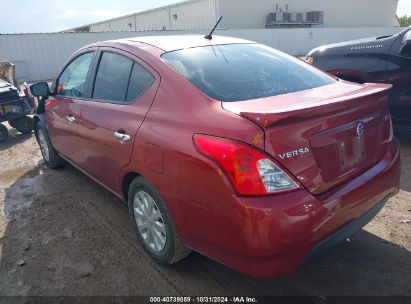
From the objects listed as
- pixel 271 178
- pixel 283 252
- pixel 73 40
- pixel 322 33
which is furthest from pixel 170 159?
pixel 322 33

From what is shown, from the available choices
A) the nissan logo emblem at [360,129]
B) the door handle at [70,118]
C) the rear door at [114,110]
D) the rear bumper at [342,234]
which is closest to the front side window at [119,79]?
the rear door at [114,110]

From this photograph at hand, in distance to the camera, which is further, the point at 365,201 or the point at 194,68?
the point at 194,68

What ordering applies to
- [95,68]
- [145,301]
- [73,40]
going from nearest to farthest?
[145,301], [95,68], [73,40]

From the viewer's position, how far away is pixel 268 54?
123 inches

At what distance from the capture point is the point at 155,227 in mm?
2707

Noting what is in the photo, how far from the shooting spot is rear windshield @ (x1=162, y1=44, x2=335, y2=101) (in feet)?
7.91

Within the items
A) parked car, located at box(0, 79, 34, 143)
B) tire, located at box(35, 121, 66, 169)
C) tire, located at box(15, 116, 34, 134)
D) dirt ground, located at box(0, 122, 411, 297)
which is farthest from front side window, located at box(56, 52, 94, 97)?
tire, located at box(15, 116, 34, 134)

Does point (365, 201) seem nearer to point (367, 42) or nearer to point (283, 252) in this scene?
point (283, 252)

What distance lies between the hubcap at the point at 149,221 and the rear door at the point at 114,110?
31cm

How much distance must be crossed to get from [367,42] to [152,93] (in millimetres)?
3970

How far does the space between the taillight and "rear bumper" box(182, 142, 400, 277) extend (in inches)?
2.1

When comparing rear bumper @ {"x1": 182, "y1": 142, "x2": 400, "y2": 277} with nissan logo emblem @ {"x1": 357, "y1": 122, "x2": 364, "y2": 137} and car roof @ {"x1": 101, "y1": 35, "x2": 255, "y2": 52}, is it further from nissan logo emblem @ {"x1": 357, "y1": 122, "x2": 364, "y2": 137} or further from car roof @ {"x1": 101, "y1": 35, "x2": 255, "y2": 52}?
car roof @ {"x1": 101, "y1": 35, "x2": 255, "y2": 52}

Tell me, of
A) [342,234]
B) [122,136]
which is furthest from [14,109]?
[342,234]

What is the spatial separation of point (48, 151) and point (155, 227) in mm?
3003
